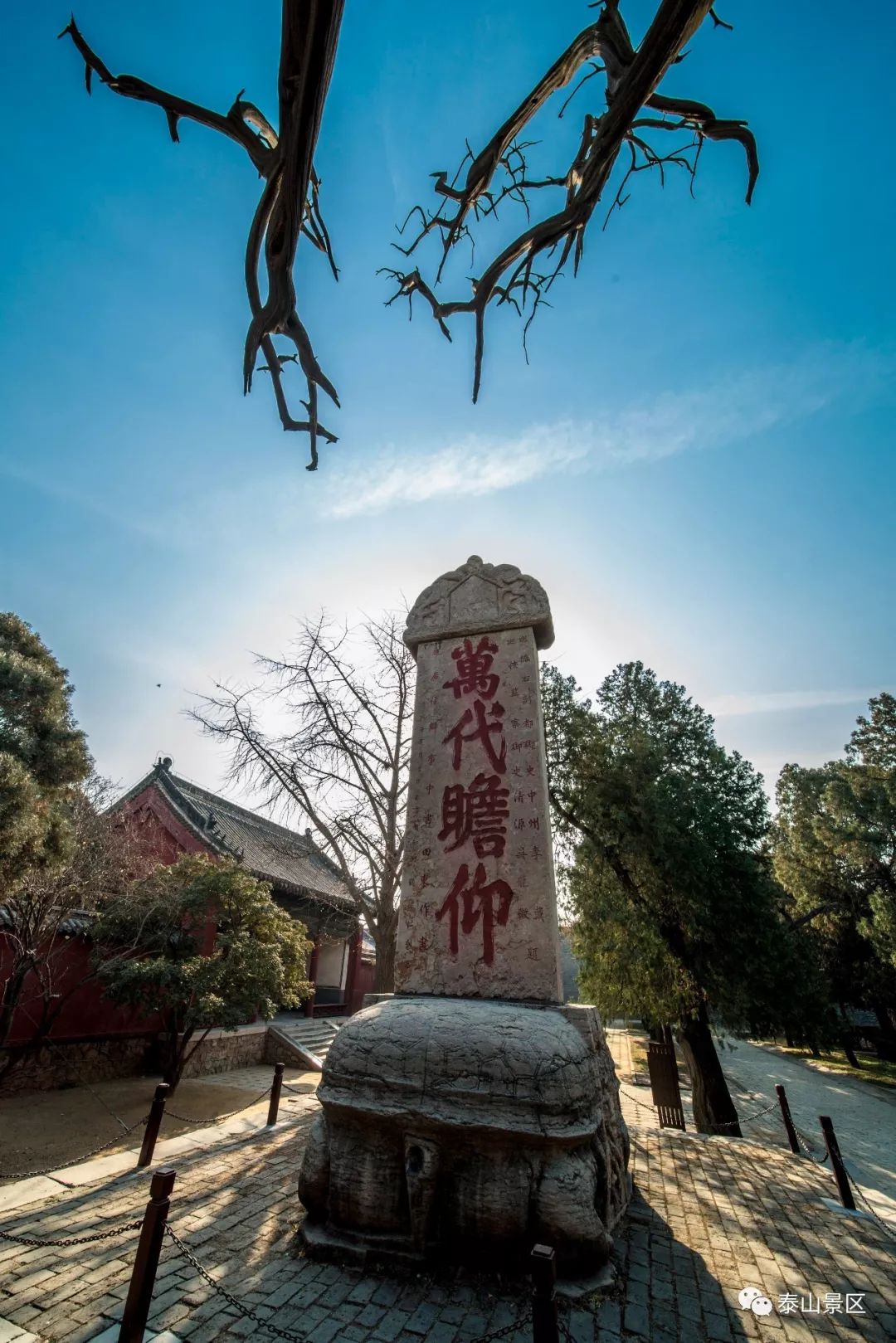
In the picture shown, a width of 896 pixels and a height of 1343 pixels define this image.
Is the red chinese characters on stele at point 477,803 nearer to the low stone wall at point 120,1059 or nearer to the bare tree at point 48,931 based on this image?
the bare tree at point 48,931

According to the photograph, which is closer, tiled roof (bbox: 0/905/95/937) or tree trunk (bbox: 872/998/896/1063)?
tiled roof (bbox: 0/905/95/937)

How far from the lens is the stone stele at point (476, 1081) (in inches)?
119

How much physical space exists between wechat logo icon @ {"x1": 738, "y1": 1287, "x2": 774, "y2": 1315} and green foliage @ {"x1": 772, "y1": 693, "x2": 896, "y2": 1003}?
14329 mm

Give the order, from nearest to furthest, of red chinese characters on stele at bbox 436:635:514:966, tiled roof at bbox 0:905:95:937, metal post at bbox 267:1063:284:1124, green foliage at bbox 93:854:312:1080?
red chinese characters on stele at bbox 436:635:514:966
metal post at bbox 267:1063:284:1124
tiled roof at bbox 0:905:95:937
green foliage at bbox 93:854:312:1080

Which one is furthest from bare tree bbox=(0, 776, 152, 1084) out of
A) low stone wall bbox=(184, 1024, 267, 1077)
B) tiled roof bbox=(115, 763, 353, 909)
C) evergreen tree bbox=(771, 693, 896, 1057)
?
evergreen tree bbox=(771, 693, 896, 1057)

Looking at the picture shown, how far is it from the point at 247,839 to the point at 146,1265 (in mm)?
16565

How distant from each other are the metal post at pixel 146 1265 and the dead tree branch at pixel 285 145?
328cm

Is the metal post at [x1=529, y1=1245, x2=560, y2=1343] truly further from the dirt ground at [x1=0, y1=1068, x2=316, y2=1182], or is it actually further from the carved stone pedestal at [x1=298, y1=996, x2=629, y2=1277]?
the dirt ground at [x1=0, y1=1068, x2=316, y2=1182]

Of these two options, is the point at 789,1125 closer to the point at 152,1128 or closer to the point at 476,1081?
the point at 476,1081

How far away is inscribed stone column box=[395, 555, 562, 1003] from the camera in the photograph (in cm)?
446

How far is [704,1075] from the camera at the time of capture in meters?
9.45

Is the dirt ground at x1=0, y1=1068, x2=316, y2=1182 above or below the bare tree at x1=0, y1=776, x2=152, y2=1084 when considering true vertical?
below

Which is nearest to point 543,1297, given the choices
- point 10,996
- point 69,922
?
point 10,996

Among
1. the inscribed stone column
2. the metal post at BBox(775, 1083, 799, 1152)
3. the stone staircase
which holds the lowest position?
the stone staircase
